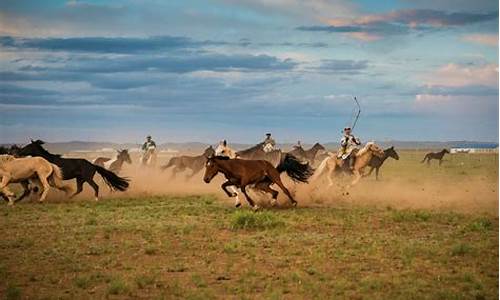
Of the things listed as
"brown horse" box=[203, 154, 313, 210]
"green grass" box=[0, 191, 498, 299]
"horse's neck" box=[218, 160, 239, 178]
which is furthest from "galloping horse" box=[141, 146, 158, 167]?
"horse's neck" box=[218, 160, 239, 178]

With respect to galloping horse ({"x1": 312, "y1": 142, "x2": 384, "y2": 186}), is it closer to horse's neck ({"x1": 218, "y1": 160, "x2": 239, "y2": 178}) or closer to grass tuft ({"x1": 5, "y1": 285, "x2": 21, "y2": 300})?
horse's neck ({"x1": 218, "y1": 160, "x2": 239, "y2": 178})

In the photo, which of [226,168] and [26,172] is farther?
[26,172]

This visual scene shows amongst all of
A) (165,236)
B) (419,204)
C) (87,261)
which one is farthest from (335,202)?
(87,261)

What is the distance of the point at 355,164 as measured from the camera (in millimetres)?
25156

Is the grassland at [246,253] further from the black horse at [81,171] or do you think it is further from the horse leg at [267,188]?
the black horse at [81,171]

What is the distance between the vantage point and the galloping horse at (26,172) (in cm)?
2136

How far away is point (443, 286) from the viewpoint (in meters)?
10.8

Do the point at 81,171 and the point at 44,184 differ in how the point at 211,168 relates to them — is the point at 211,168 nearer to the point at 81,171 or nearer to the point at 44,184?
the point at 44,184

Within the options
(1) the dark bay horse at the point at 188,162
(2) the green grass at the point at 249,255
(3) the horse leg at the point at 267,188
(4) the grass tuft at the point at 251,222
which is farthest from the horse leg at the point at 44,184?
(1) the dark bay horse at the point at 188,162

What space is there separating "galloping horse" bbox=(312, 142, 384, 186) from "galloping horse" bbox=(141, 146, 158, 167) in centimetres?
1255

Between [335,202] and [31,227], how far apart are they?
399 inches

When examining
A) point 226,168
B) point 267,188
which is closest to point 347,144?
point 267,188

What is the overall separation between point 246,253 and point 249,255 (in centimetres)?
21

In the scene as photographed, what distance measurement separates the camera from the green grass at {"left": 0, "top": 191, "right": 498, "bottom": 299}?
10734mm
